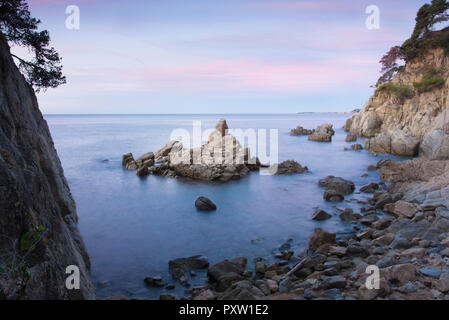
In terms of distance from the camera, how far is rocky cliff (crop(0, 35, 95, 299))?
186 inches

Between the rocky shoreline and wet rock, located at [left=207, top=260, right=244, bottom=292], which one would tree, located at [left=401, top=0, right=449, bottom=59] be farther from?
wet rock, located at [left=207, top=260, right=244, bottom=292]

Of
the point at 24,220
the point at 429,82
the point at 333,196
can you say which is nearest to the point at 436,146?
the point at 333,196

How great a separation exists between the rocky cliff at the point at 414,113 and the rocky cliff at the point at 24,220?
3130 cm

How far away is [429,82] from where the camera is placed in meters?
41.5

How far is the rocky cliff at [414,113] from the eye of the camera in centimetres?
3149

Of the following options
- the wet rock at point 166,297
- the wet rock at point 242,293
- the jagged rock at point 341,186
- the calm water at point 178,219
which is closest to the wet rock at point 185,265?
the calm water at point 178,219

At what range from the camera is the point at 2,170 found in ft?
17.8

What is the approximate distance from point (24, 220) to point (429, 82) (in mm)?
49105

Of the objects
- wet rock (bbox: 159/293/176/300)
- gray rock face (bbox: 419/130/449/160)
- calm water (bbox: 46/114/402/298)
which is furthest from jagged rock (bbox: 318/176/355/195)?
wet rock (bbox: 159/293/176/300)

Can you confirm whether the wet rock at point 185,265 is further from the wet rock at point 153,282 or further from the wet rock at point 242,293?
the wet rock at point 242,293

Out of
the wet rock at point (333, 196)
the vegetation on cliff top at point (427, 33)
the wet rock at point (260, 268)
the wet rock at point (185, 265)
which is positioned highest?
the vegetation on cliff top at point (427, 33)

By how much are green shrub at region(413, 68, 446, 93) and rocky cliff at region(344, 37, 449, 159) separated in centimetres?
16

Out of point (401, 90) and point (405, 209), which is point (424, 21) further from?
point (405, 209)

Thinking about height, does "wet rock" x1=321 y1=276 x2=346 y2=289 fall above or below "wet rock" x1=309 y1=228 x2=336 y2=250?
above
